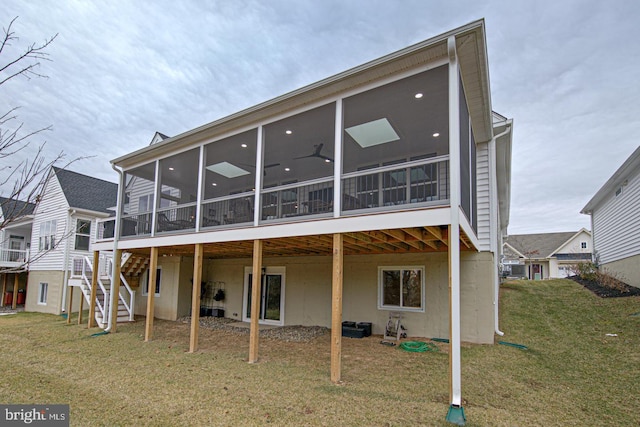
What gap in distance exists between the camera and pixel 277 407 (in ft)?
15.6

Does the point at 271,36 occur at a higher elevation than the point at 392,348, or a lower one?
higher

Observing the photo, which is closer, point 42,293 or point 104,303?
point 104,303

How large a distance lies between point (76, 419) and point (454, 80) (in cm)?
707

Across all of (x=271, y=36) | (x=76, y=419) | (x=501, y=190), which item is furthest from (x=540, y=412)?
(x=271, y=36)

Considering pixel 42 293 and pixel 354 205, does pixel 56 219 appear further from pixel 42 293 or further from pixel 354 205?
pixel 354 205

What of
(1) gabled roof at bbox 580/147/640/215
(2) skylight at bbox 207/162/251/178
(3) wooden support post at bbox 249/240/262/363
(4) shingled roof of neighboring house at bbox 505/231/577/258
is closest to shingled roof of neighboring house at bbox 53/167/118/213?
(2) skylight at bbox 207/162/251/178

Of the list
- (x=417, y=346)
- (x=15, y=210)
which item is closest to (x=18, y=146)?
(x=15, y=210)

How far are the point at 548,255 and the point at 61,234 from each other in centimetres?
3780

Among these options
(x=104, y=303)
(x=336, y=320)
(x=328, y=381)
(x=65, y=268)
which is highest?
(x=65, y=268)

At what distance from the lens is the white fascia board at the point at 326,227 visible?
17.7 feet

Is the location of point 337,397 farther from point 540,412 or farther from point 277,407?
point 540,412

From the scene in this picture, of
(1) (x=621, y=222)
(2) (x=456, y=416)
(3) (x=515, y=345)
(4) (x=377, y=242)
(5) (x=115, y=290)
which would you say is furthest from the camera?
(1) (x=621, y=222)

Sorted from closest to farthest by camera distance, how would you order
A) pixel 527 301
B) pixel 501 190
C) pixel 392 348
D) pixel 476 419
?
1. pixel 476 419
2. pixel 392 348
3. pixel 527 301
4. pixel 501 190

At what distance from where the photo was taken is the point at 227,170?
12312 millimetres
